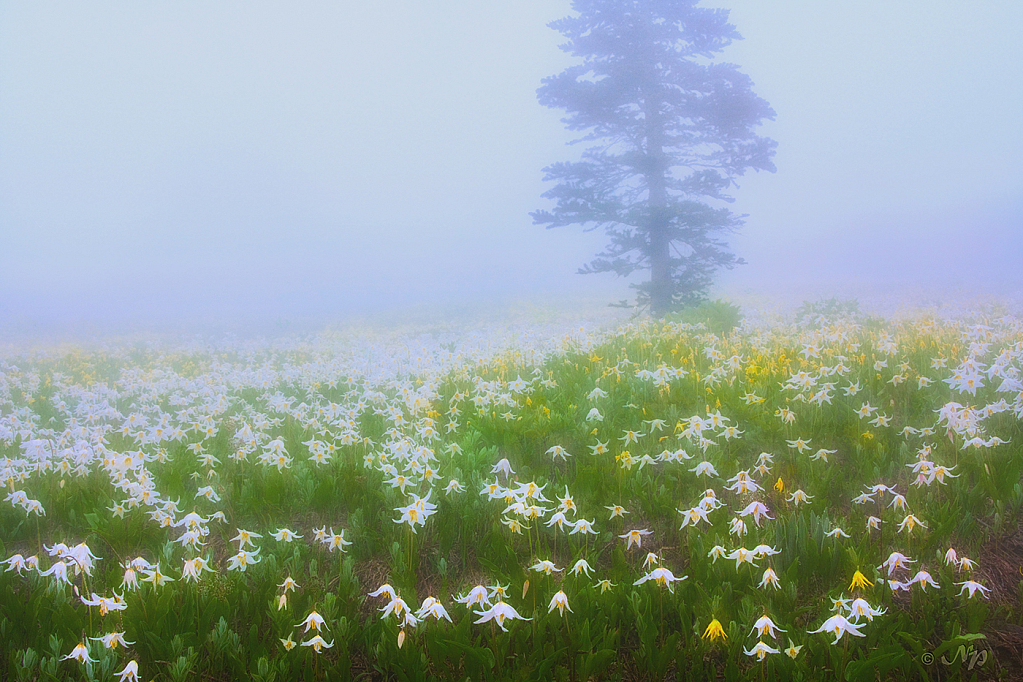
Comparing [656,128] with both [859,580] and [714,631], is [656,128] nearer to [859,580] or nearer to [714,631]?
[859,580]

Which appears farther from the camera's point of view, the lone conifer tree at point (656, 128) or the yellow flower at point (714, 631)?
the lone conifer tree at point (656, 128)

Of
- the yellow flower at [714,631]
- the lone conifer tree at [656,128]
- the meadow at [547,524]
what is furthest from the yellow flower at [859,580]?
the lone conifer tree at [656,128]

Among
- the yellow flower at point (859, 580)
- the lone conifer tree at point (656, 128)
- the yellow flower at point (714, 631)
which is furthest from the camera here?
the lone conifer tree at point (656, 128)

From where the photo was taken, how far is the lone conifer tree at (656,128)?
6691mm

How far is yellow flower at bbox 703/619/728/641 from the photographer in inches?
72.9

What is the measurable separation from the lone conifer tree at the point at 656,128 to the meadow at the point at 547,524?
1912 mm

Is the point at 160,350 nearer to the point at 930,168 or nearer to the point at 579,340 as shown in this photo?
the point at 579,340

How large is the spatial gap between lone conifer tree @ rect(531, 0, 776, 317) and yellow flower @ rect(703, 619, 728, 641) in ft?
17.7

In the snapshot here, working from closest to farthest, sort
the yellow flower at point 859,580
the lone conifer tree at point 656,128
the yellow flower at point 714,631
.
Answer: the yellow flower at point 714,631, the yellow flower at point 859,580, the lone conifer tree at point 656,128

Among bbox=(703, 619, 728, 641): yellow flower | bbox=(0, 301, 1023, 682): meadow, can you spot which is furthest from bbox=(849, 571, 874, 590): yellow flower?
bbox=(703, 619, 728, 641): yellow flower

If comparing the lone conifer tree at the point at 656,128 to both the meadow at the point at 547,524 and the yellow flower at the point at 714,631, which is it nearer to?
the meadow at the point at 547,524

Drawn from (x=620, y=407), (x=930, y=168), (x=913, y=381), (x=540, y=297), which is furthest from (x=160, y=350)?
(x=930, y=168)

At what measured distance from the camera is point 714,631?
1.95 metres

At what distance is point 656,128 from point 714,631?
591 cm
